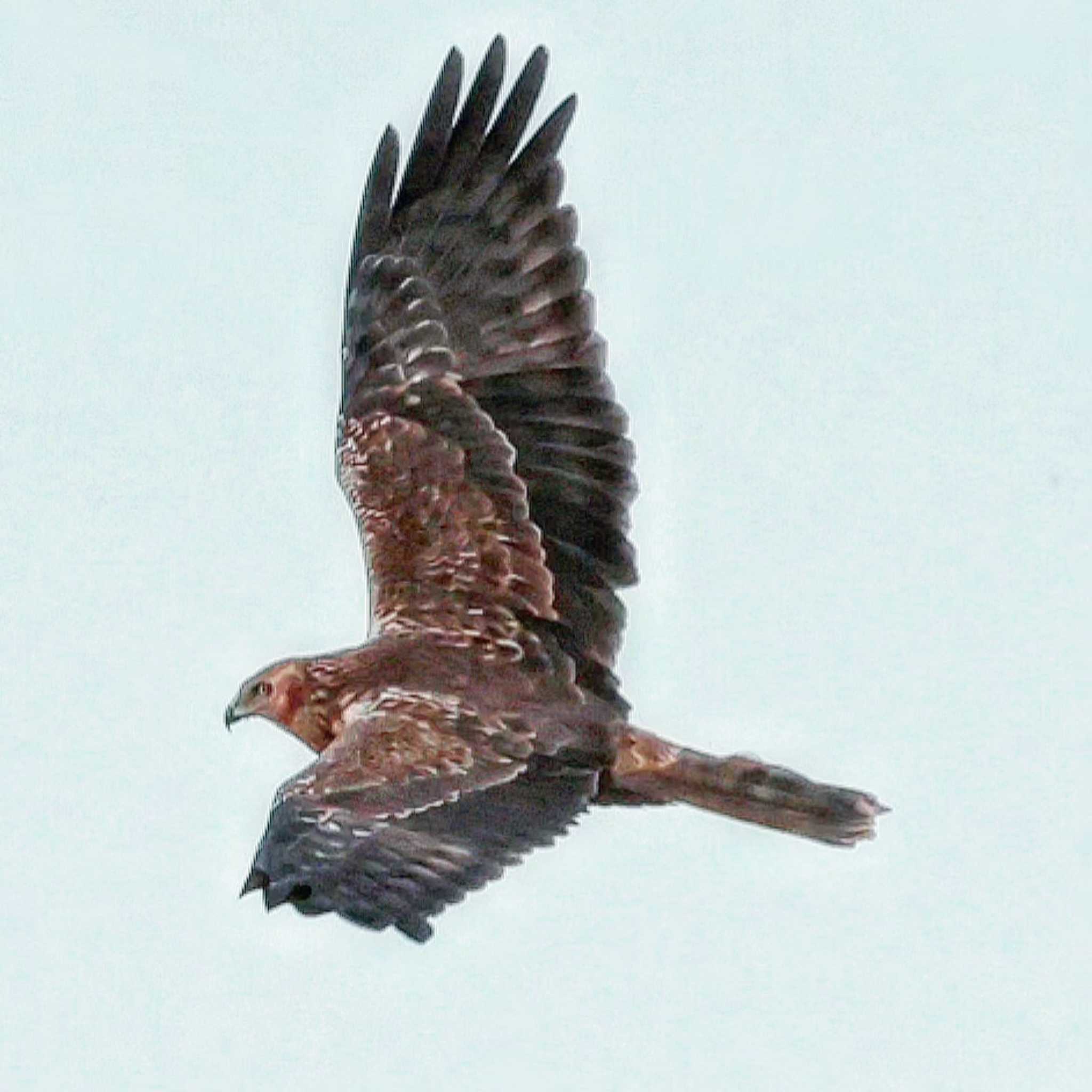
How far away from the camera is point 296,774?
1168 cm

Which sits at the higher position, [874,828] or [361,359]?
[361,359]

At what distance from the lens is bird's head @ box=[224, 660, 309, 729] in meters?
12.6

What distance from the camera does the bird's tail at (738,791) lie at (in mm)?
12391

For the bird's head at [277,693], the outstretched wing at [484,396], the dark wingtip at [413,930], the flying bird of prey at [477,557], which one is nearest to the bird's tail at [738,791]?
the flying bird of prey at [477,557]

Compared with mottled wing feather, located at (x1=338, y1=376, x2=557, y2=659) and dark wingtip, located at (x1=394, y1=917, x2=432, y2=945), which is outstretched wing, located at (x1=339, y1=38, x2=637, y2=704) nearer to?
mottled wing feather, located at (x1=338, y1=376, x2=557, y2=659)

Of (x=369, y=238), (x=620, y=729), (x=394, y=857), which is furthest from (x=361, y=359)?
(x=394, y=857)

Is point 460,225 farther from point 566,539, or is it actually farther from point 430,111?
point 566,539

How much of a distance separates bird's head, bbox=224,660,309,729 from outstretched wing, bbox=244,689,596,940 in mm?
416

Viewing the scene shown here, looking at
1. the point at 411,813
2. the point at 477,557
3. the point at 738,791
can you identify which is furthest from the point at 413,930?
the point at 477,557

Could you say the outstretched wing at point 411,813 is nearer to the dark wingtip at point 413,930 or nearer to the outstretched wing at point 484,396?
the dark wingtip at point 413,930

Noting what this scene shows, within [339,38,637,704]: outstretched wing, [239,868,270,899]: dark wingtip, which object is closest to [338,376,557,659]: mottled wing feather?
[339,38,637,704]: outstretched wing

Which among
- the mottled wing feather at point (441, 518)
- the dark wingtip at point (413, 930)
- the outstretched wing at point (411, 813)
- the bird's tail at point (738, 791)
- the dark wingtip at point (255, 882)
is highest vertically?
the mottled wing feather at point (441, 518)

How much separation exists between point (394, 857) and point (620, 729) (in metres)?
1.37

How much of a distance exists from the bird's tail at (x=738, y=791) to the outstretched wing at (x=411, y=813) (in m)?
0.37
